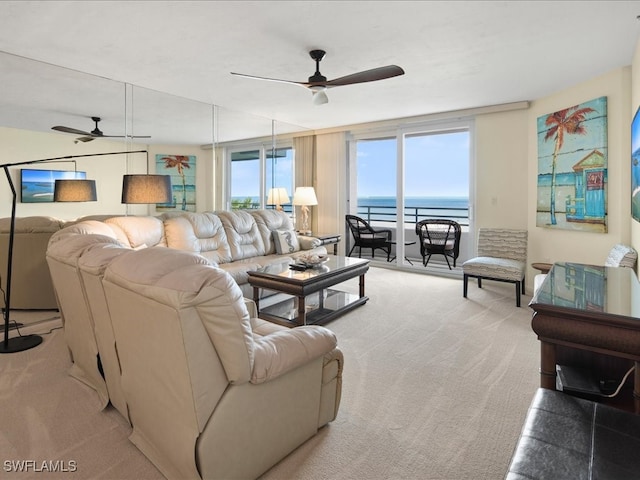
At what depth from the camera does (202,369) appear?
137cm

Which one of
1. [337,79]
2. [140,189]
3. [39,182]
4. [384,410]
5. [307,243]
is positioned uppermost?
[337,79]

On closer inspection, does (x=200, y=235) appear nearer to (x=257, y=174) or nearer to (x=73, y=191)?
(x=73, y=191)

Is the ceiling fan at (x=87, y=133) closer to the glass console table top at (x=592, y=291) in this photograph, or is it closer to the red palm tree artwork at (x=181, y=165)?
the red palm tree artwork at (x=181, y=165)

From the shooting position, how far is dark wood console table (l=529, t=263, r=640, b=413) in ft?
4.31

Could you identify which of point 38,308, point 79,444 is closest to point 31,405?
point 79,444

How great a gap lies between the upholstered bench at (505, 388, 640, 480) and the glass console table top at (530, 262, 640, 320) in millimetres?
344

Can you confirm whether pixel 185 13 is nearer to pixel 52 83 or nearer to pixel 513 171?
pixel 52 83

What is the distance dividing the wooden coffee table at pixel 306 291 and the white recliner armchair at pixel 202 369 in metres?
1.67

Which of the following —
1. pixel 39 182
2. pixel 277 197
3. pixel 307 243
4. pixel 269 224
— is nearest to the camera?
pixel 39 182

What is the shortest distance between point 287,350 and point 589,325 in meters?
1.16

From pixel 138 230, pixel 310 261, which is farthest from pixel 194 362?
pixel 138 230

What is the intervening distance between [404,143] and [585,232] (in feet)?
9.94

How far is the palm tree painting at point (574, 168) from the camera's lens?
4.04m

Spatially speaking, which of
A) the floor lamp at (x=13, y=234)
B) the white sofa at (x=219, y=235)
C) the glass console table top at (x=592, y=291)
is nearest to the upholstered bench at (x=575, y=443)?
the glass console table top at (x=592, y=291)
